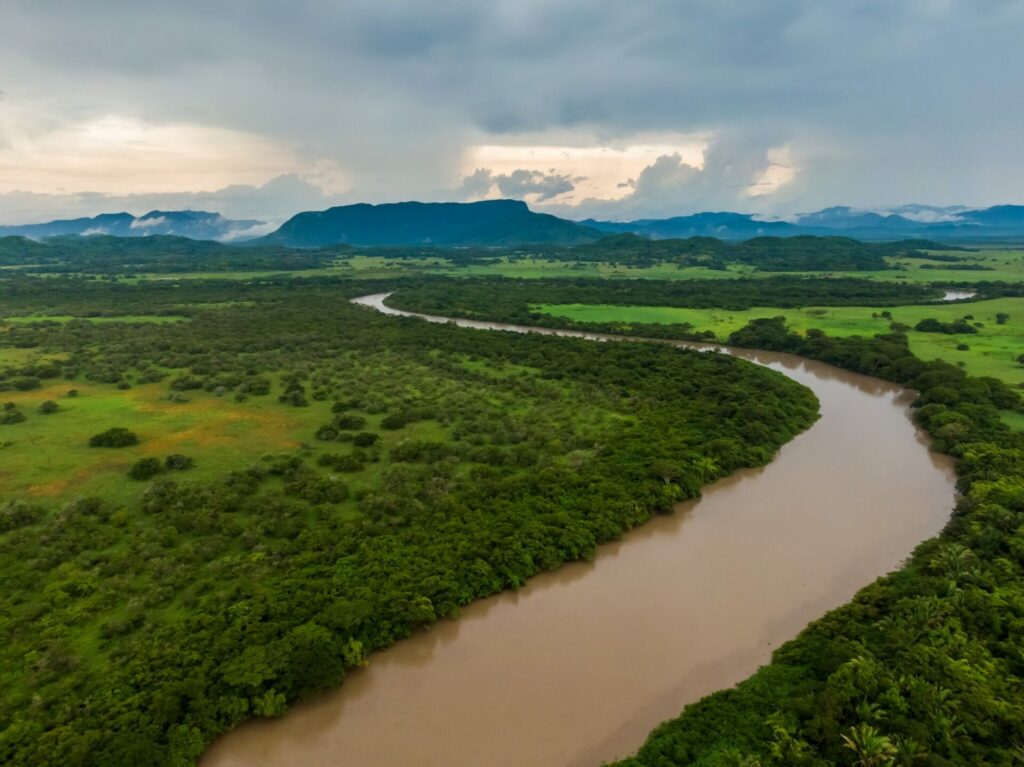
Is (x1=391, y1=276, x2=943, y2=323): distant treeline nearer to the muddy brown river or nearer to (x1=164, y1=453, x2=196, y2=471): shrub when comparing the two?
(x1=164, y1=453, x2=196, y2=471): shrub

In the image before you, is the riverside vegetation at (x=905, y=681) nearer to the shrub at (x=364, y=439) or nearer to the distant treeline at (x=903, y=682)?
the distant treeline at (x=903, y=682)

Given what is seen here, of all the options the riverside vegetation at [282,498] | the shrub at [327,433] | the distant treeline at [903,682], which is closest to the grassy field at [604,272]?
the riverside vegetation at [282,498]

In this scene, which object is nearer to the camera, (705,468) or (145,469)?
(145,469)

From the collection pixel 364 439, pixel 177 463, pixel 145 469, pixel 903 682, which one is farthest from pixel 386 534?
pixel 903 682

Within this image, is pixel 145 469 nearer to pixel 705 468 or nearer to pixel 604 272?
pixel 705 468

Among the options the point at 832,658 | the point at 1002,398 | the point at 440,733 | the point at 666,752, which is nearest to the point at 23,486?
the point at 440,733

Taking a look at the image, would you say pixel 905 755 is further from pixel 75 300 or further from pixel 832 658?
pixel 75 300

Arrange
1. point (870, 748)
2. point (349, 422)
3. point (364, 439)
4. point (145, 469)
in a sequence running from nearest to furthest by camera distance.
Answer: point (870, 748) < point (145, 469) < point (364, 439) < point (349, 422)
